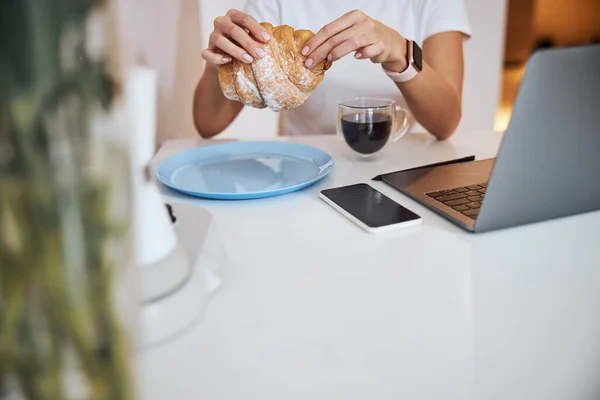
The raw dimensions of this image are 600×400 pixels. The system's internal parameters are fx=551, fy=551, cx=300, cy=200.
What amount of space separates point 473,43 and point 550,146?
186 cm

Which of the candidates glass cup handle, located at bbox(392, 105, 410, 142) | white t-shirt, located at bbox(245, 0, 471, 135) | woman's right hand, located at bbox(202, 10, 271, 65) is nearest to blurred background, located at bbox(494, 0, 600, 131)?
white t-shirt, located at bbox(245, 0, 471, 135)

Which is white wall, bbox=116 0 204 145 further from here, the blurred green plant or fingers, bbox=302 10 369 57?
the blurred green plant

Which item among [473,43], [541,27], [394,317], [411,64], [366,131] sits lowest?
[394,317]

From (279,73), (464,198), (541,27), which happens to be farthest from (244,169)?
(541,27)

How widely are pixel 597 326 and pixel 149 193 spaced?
48cm

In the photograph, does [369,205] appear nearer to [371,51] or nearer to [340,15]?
[371,51]

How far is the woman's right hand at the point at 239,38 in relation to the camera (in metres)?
0.95

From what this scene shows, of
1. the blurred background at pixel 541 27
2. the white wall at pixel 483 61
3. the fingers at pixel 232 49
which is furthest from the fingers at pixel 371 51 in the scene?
the blurred background at pixel 541 27

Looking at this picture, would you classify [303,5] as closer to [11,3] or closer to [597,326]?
[597,326]

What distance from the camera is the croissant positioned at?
37.5 inches

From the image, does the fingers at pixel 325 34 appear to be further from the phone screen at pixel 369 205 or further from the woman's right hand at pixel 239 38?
the phone screen at pixel 369 205

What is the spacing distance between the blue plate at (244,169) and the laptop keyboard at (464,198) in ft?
0.64

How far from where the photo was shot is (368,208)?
0.78 m

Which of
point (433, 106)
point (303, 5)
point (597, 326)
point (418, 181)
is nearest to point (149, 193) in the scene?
point (597, 326)
